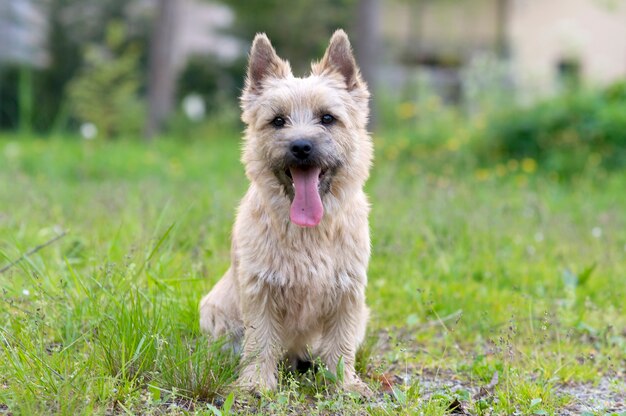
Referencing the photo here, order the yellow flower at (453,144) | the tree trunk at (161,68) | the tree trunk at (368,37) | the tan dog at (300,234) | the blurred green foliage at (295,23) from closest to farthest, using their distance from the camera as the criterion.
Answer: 1. the tan dog at (300,234)
2. the yellow flower at (453,144)
3. the tree trunk at (368,37)
4. the tree trunk at (161,68)
5. the blurred green foliage at (295,23)

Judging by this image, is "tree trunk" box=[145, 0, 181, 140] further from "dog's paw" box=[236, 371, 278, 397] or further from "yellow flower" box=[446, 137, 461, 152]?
"dog's paw" box=[236, 371, 278, 397]

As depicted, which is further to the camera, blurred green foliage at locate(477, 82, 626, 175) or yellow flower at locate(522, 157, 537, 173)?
blurred green foliage at locate(477, 82, 626, 175)

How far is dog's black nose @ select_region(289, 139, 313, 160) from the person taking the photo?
3.64 m

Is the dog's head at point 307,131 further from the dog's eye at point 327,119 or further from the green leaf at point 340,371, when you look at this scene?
the green leaf at point 340,371

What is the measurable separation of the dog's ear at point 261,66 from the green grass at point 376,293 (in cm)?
88

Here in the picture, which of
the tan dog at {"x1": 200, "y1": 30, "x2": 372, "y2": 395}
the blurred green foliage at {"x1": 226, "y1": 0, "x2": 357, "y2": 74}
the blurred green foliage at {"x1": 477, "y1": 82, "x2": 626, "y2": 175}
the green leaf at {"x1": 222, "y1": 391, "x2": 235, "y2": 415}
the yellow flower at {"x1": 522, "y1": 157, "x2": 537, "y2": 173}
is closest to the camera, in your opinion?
the green leaf at {"x1": 222, "y1": 391, "x2": 235, "y2": 415}

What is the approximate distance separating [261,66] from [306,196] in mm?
794

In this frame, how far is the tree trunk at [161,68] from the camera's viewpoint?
13.5 metres

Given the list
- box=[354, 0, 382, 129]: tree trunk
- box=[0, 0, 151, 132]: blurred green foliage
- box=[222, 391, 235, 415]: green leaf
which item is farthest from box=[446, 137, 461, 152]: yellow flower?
box=[0, 0, 151, 132]: blurred green foliage

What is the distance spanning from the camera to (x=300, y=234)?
12.2ft

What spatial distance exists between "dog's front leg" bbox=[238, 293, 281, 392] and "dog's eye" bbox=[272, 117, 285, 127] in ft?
2.75

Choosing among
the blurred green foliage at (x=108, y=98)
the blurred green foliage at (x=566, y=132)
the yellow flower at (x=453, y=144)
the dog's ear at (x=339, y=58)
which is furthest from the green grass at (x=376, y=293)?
the blurred green foliage at (x=108, y=98)

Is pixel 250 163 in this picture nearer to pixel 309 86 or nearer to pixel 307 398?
pixel 309 86

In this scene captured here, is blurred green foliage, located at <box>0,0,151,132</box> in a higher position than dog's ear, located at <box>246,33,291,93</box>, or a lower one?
lower
